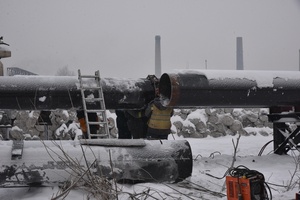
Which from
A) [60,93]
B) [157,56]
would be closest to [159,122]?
[60,93]

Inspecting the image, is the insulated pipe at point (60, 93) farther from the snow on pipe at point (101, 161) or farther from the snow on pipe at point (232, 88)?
the snow on pipe at point (101, 161)

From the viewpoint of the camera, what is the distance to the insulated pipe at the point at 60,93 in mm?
7031

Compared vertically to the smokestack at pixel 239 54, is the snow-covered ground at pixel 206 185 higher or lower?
lower

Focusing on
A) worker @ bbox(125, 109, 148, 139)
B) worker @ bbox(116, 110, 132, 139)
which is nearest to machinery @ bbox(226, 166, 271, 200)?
worker @ bbox(125, 109, 148, 139)

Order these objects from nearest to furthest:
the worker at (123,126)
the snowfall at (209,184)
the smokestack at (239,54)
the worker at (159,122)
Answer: the snowfall at (209,184) → the worker at (159,122) → the worker at (123,126) → the smokestack at (239,54)

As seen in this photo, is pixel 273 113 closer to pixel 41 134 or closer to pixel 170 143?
pixel 170 143

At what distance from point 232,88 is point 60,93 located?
351cm

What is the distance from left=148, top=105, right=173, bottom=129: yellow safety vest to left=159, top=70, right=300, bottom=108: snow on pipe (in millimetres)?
213

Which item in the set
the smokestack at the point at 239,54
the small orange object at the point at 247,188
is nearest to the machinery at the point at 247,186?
the small orange object at the point at 247,188

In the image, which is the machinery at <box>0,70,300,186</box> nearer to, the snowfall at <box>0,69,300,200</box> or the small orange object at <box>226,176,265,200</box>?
the snowfall at <box>0,69,300,200</box>

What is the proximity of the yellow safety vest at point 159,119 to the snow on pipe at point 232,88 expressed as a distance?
0.70ft

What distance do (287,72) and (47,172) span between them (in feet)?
18.6

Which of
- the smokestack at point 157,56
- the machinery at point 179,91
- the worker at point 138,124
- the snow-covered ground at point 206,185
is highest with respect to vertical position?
the smokestack at point 157,56

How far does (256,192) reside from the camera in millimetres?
3484
